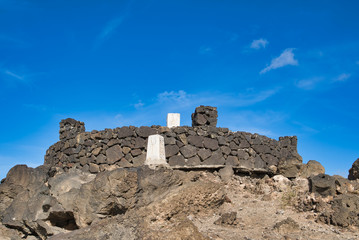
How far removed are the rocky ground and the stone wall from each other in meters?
0.82

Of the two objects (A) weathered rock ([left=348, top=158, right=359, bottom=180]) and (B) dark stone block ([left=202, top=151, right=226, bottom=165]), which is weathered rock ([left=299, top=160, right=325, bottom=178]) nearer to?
(A) weathered rock ([left=348, top=158, right=359, bottom=180])

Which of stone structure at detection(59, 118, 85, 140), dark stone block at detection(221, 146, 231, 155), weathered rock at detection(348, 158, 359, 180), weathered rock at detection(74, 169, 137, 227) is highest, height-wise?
stone structure at detection(59, 118, 85, 140)

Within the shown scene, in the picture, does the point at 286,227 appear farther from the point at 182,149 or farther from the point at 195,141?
the point at 195,141

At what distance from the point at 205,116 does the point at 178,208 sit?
6.10 m

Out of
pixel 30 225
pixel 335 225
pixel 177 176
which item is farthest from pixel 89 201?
pixel 335 225

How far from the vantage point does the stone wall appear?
40.2 ft

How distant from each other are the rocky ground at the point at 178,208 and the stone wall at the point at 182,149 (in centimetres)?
82

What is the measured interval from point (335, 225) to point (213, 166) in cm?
506

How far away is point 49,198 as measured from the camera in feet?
35.9

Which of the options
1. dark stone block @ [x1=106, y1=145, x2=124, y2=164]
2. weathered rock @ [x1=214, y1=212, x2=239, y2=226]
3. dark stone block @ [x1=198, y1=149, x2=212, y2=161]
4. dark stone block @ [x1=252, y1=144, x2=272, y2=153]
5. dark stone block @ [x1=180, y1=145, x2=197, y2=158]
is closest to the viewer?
weathered rock @ [x1=214, y1=212, x2=239, y2=226]

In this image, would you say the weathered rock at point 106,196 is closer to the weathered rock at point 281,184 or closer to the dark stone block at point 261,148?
the weathered rock at point 281,184

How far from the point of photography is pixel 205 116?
13.1 metres

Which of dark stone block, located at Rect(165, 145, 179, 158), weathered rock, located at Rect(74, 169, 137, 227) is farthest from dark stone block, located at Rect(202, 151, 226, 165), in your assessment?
weathered rock, located at Rect(74, 169, 137, 227)

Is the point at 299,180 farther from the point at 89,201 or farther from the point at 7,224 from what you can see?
the point at 7,224
